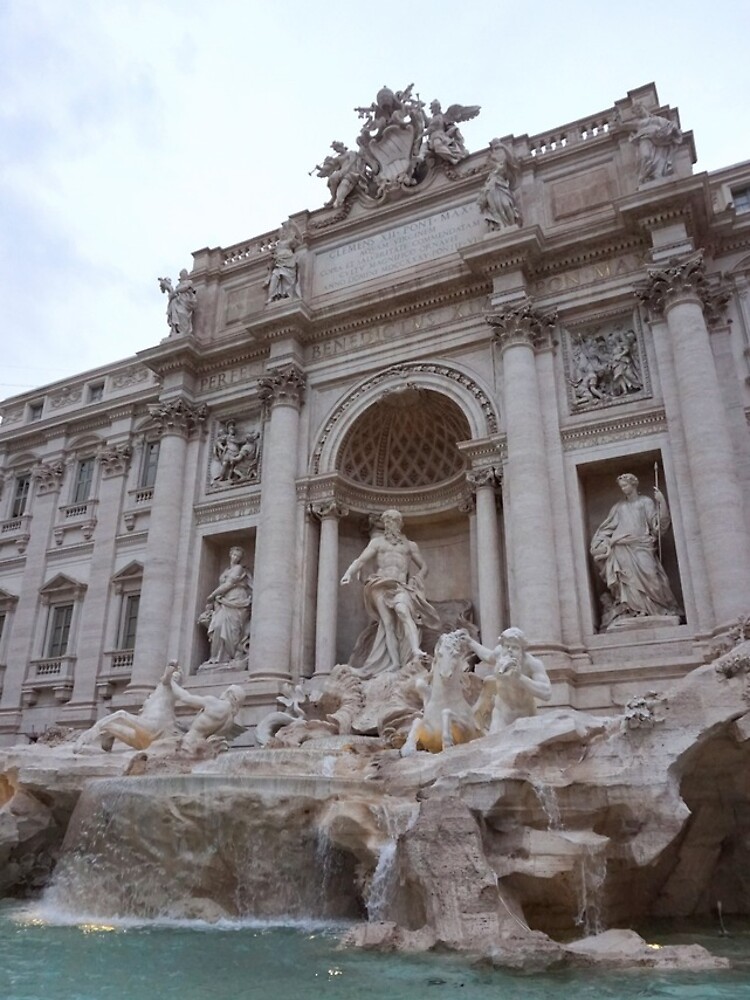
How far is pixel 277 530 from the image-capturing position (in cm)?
1753

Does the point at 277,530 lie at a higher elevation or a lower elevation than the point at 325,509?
lower

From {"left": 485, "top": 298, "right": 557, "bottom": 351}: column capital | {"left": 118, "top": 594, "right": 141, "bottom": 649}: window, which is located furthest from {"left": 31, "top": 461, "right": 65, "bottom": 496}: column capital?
{"left": 485, "top": 298, "right": 557, "bottom": 351}: column capital

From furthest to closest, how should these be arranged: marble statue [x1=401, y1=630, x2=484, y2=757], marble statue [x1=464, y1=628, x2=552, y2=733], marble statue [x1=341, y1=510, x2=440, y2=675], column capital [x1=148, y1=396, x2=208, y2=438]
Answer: column capital [x1=148, y1=396, x2=208, y2=438] → marble statue [x1=341, y1=510, x2=440, y2=675] → marble statue [x1=401, y1=630, x2=484, y2=757] → marble statue [x1=464, y1=628, x2=552, y2=733]

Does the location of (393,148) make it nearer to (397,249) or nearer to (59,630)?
(397,249)

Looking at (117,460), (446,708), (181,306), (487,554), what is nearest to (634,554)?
(487,554)

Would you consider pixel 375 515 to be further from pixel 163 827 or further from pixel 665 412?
pixel 163 827

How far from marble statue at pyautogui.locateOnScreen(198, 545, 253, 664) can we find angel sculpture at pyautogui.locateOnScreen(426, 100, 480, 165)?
1065 centimetres

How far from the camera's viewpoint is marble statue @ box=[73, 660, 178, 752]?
13.6 meters

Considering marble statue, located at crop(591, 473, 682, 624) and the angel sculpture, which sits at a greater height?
the angel sculpture

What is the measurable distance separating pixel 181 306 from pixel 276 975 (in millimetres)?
17953

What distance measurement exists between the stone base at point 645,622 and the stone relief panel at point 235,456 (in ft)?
30.0

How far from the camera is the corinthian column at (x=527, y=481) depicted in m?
14.3

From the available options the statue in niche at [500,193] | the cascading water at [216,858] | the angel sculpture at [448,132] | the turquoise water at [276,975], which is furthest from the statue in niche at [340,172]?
the turquoise water at [276,975]

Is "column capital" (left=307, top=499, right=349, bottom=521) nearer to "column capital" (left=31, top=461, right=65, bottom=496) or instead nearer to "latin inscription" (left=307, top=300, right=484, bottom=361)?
"latin inscription" (left=307, top=300, right=484, bottom=361)
